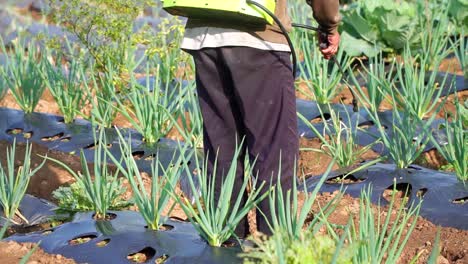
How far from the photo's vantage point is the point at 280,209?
2.49m

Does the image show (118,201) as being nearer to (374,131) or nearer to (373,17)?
(374,131)

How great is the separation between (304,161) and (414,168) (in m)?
0.67

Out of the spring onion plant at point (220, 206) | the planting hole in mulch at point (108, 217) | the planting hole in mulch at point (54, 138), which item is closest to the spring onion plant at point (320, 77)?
the planting hole in mulch at point (54, 138)

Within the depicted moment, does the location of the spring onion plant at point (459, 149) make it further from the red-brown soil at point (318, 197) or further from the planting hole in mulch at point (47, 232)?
the planting hole in mulch at point (47, 232)

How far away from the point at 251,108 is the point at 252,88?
63mm

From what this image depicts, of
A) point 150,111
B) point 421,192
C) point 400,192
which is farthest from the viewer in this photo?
point 150,111

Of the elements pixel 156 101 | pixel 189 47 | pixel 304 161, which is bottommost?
pixel 304 161

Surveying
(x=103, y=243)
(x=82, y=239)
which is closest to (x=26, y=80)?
(x=82, y=239)

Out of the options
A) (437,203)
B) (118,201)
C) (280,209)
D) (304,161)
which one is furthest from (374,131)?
(280,209)

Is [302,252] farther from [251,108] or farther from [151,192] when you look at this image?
[151,192]

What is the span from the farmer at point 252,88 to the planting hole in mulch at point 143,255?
12.4 inches

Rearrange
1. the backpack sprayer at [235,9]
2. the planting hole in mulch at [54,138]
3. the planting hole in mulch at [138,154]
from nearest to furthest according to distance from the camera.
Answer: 1. the backpack sprayer at [235,9]
2. the planting hole in mulch at [138,154]
3. the planting hole in mulch at [54,138]

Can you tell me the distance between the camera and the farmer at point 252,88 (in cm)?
283

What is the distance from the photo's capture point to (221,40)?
2.84m
